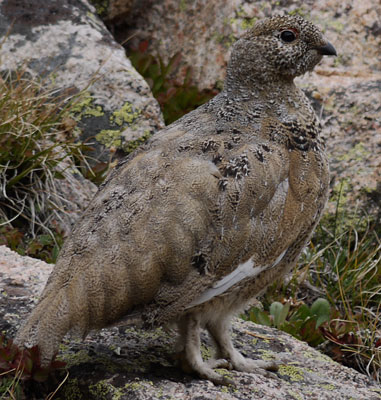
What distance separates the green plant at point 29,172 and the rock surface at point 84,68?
18.0 inches

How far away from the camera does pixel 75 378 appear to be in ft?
13.1

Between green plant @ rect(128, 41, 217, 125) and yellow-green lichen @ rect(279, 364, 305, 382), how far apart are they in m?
3.82

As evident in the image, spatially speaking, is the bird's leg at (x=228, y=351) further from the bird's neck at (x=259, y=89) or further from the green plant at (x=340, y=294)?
the bird's neck at (x=259, y=89)

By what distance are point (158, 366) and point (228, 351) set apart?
0.45 meters

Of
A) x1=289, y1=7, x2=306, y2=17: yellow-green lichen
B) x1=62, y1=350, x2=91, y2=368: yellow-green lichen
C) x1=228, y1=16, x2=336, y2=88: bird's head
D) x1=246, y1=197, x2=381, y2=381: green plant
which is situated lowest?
x1=246, y1=197, x2=381, y2=381: green plant

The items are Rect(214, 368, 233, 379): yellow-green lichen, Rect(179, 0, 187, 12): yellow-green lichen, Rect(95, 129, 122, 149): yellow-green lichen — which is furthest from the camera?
Rect(179, 0, 187, 12): yellow-green lichen

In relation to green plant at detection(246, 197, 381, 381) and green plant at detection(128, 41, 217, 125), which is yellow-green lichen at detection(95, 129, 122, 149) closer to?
green plant at detection(128, 41, 217, 125)

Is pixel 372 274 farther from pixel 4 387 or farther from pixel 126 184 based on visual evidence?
pixel 4 387

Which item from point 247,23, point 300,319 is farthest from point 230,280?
point 247,23

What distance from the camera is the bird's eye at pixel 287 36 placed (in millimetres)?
4375

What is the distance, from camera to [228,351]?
4.38 meters

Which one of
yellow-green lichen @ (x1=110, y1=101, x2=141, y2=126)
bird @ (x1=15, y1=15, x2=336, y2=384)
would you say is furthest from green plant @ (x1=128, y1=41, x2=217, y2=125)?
bird @ (x1=15, y1=15, x2=336, y2=384)

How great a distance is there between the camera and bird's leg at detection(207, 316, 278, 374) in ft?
14.2

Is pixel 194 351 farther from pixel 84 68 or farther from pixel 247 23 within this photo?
pixel 247 23
